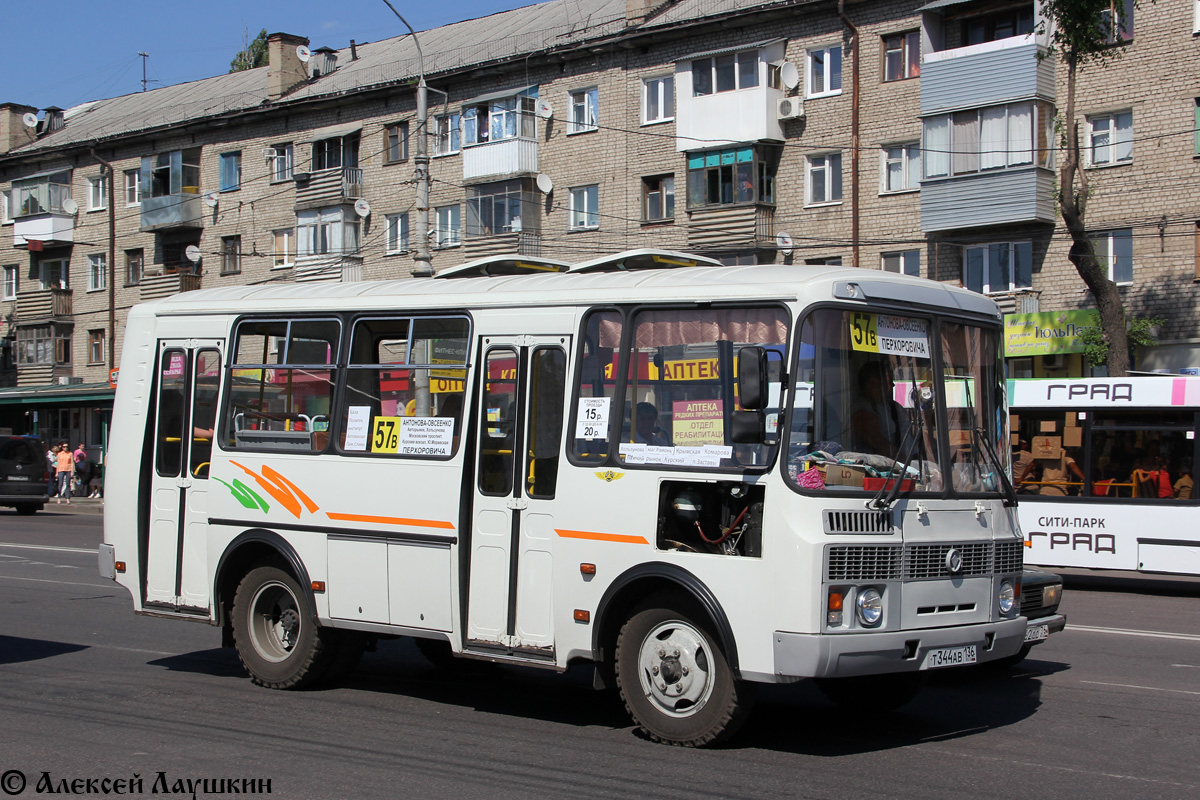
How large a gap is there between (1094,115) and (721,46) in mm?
10786

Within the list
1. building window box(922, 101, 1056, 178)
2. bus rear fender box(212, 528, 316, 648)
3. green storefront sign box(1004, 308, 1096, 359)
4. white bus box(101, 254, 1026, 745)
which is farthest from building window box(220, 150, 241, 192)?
bus rear fender box(212, 528, 316, 648)

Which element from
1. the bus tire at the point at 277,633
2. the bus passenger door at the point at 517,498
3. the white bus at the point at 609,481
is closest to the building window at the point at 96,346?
the white bus at the point at 609,481

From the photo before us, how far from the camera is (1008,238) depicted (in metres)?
30.7

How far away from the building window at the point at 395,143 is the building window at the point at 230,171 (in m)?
8.02

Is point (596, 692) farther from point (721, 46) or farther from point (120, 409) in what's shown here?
point (721, 46)

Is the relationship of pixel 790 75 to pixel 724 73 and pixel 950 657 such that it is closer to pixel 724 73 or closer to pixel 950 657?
pixel 724 73

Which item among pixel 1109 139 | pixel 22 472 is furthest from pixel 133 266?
pixel 1109 139

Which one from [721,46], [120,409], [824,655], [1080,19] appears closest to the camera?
[824,655]

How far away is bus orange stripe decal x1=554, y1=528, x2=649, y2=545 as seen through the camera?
742 cm

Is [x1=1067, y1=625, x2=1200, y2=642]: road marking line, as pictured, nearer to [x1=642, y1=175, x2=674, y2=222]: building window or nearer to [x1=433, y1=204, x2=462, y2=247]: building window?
[x1=642, y1=175, x2=674, y2=222]: building window

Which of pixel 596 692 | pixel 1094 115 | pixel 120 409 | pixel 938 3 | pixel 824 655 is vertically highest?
pixel 938 3

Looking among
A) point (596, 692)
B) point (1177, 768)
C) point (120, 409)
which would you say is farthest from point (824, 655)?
Answer: point (120, 409)

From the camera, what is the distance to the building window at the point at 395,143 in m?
43.6

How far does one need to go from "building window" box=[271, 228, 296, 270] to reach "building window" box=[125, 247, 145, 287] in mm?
8310
